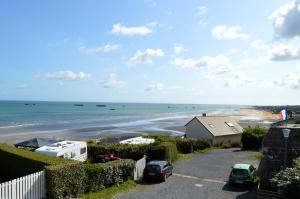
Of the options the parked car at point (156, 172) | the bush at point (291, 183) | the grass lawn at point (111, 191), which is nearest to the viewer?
the bush at point (291, 183)

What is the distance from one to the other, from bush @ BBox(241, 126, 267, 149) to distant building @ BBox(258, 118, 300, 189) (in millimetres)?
22251

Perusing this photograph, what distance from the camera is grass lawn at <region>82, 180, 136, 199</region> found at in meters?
21.9

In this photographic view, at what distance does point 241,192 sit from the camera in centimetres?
2405

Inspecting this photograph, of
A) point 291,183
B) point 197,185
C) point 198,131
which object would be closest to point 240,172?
point 197,185

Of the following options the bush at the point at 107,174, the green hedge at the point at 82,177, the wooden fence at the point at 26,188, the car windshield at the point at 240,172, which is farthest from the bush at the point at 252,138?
the wooden fence at the point at 26,188

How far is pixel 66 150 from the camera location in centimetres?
3072

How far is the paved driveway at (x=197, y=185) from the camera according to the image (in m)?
22.8

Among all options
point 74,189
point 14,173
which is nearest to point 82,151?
point 14,173

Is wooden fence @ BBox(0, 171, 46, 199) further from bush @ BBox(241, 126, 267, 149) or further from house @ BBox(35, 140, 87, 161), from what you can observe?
bush @ BBox(241, 126, 267, 149)

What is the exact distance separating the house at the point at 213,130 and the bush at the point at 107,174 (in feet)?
79.6

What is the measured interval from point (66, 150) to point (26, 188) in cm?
1196

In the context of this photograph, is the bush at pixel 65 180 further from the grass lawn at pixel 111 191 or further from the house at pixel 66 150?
the house at pixel 66 150

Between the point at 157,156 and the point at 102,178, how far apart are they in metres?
9.68

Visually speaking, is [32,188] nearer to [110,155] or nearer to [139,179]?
[139,179]
